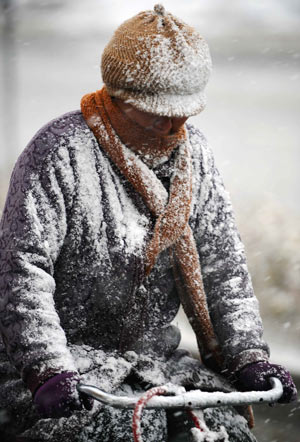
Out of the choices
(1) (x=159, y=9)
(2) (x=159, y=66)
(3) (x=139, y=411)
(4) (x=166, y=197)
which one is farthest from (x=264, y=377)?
(1) (x=159, y=9)

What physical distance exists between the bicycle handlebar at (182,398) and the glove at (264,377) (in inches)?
3.7

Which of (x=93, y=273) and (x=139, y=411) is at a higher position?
(x=93, y=273)

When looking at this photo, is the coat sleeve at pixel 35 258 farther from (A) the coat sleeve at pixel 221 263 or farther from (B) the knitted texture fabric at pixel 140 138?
(A) the coat sleeve at pixel 221 263

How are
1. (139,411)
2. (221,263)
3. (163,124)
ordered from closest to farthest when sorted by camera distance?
(139,411)
(163,124)
(221,263)

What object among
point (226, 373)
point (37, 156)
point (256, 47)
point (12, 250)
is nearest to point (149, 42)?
point (37, 156)

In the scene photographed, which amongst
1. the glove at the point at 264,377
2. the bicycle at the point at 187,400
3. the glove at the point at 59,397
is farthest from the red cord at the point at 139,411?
the glove at the point at 264,377

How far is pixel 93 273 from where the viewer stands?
178cm

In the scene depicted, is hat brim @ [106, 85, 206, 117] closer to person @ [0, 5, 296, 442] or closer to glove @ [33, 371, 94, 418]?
person @ [0, 5, 296, 442]

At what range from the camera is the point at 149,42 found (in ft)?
5.48

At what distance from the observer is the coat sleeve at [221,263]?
6.30 ft

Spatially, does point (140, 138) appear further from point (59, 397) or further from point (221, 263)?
point (59, 397)

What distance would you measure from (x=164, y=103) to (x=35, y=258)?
506 mm

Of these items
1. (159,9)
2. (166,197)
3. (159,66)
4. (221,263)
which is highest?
(159,9)

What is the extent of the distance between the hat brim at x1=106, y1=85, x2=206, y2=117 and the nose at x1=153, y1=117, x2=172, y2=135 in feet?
0.20
